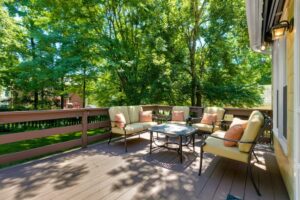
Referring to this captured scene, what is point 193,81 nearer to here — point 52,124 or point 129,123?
point 129,123

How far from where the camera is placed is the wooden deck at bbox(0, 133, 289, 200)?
236cm

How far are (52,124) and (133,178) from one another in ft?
10.3

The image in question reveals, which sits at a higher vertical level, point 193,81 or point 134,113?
point 193,81

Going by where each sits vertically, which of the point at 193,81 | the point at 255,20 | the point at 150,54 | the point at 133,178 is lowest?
the point at 133,178

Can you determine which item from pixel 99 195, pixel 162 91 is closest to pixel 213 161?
pixel 99 195

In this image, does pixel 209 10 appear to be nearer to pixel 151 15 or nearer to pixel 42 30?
pixel 151 15

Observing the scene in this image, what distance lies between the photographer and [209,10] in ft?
27.2

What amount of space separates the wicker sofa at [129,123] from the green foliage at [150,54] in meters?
2.66

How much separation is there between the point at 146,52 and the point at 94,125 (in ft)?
15.4

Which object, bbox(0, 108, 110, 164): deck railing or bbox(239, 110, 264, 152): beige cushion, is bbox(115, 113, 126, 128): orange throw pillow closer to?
bbox(0, 108, 110, 164): deck railing

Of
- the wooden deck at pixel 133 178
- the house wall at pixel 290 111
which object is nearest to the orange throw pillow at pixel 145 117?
the wooden deck at pixel 133 178

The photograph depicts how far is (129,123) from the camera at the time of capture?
4930 millimetres

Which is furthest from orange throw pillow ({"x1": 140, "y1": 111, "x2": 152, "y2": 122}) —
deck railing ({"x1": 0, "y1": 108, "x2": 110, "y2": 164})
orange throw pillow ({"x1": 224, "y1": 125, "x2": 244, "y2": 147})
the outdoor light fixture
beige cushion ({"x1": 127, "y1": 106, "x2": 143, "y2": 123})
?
the outdoor light fixture

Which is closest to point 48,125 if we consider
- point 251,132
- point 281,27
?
point 251,132
